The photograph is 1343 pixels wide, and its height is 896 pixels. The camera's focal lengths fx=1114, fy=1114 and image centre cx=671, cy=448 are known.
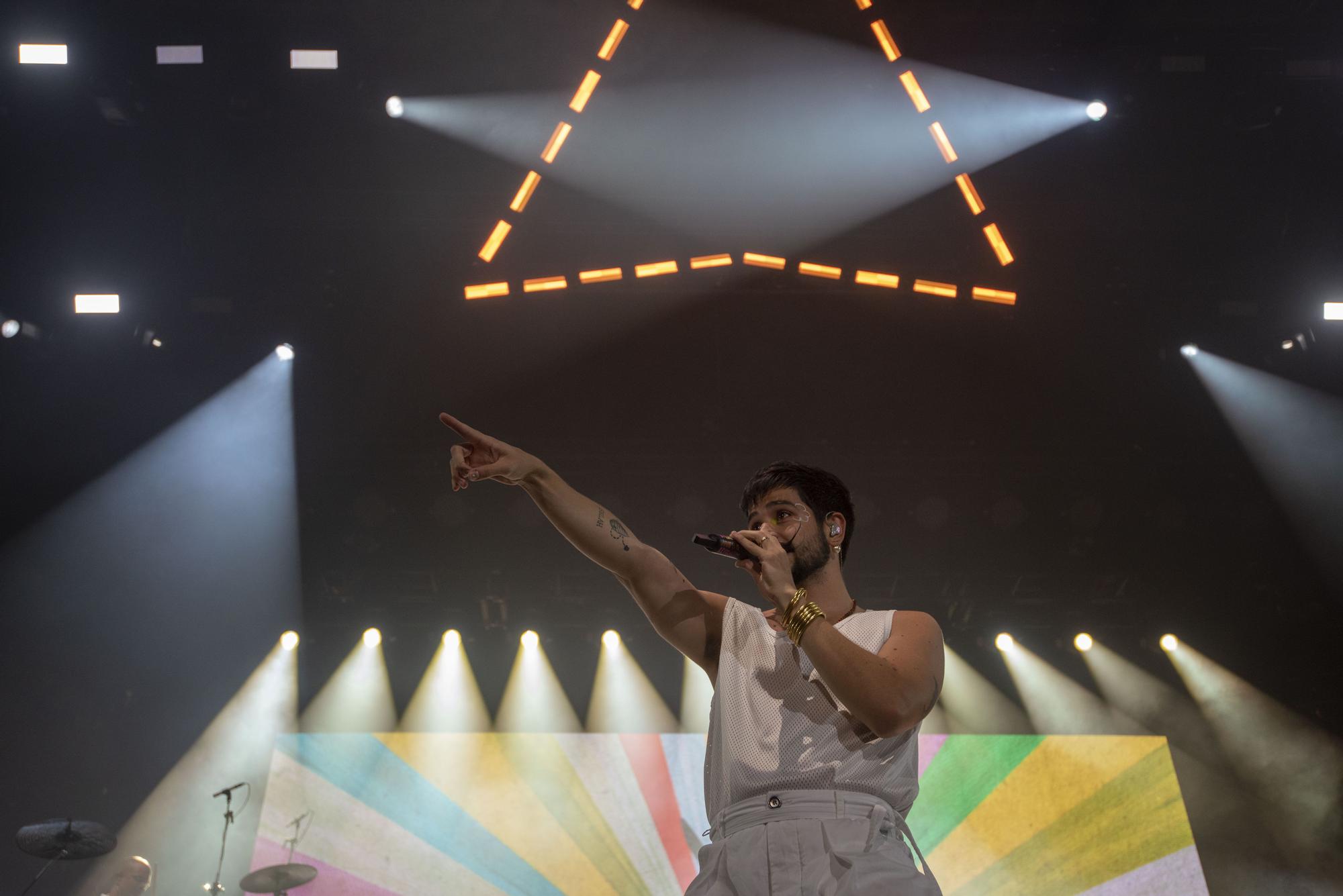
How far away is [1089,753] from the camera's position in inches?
244

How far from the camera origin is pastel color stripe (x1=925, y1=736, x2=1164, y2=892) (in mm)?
5723

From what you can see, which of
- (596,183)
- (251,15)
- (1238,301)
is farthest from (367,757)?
(1238,301)

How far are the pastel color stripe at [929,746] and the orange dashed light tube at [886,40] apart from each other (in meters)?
3.55

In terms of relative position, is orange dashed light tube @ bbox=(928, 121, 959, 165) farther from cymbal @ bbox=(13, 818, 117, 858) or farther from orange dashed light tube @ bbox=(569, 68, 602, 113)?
cymbal @ bbox=(13, 818, 117, 858)

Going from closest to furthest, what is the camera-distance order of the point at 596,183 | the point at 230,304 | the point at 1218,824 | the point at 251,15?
the point at 251,15
the point at 596,183
the point at 230,304
the point at 1218,824

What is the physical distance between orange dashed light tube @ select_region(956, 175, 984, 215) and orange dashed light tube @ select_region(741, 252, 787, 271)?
870 millimetres

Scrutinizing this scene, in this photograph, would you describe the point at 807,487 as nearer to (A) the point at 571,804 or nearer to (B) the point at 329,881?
(A) the point at 571,804

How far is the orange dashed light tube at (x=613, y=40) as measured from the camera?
15.5 feet

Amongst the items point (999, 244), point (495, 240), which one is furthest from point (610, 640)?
point (999, 244)

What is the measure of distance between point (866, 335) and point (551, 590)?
7.70ft

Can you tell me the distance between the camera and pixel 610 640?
6.52 metres

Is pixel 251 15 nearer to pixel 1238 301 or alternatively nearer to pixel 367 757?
pixel 367 757

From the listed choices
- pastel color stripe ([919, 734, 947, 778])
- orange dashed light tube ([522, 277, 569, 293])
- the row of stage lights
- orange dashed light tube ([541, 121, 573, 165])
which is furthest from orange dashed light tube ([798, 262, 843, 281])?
pastel color stripe ([919, 734, 947, 778])

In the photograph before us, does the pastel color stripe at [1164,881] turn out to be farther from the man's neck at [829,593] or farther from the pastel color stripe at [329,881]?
the man's neck at [829,593]
